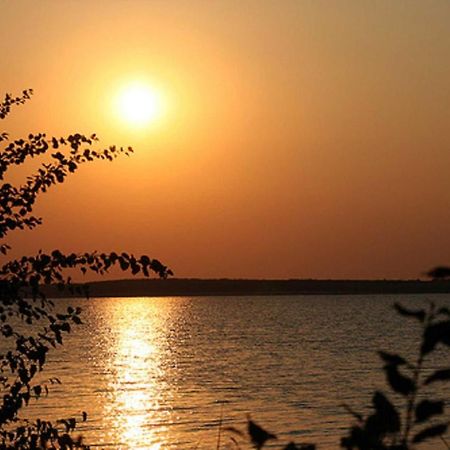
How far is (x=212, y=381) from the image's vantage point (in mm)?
69750

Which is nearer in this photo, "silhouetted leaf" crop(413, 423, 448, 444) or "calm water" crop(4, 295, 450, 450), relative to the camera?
"silhouetted leaf" crop(413, 423, 448, 444)

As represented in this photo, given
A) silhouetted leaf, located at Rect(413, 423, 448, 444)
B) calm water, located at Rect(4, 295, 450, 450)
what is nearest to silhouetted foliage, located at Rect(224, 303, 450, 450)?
Answer: silhouetted leaf, located at Rect(413, 423, 448, 444)

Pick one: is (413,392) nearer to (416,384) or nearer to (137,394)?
(416,384)

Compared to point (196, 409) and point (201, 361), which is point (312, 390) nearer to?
point (196, 409)

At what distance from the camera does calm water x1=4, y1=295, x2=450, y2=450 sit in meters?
46.0

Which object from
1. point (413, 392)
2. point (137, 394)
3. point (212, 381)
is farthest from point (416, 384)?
point (212, 381)

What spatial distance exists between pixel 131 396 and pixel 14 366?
176 feet

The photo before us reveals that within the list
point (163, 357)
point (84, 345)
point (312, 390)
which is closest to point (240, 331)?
point (84, 345)

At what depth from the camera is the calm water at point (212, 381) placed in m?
46.0

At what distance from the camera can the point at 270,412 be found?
171ft

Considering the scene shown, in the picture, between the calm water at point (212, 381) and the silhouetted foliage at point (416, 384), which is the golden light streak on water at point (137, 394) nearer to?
the calm water at point (212, 381)

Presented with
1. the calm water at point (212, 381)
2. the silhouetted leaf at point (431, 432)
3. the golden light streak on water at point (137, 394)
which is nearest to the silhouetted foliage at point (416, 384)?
the silhouetted leaf at point (431, 432)

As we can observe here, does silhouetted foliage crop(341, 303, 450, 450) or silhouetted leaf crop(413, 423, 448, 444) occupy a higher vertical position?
silhouetted foliage crop(341, 303, 450, 450)

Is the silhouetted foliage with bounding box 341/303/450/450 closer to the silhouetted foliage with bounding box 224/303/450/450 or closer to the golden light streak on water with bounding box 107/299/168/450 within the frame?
the silhouetted foliage with bounding box 224/303/450/450
